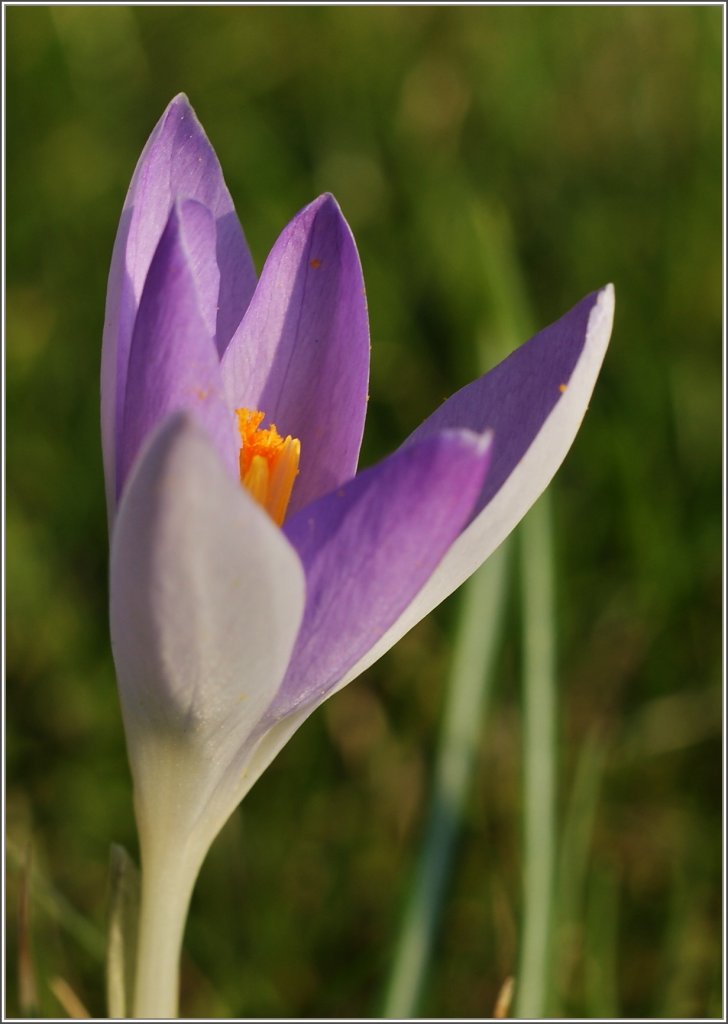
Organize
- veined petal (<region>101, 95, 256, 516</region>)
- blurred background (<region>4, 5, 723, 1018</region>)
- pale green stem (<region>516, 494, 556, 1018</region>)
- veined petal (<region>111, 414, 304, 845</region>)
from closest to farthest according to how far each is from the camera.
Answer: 1. veined petal (<region>111, 414, 304, 845</region>)
2. veined petal (<region>101, 95, 256, 516</region>)
3. pale green stem (<region>516, 494, 556, 1018</region>)
4. blurred background (<region>4, 5, 723, 1018</region>)

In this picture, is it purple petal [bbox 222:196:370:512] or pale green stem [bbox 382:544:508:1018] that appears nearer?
purple petal [bbox 222:196:370:512]

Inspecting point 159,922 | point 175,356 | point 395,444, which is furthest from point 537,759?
point 395,444

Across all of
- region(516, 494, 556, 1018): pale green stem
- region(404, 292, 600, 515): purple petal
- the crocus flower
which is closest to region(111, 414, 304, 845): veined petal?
the crocus flower

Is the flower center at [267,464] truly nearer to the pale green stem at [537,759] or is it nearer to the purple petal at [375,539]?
the purple petal at [375,539]

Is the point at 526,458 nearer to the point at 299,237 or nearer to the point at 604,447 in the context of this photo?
the point at 299,237

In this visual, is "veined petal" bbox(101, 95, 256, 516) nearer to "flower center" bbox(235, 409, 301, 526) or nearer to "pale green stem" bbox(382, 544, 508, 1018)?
"flower center" bbox(235, 409, 301, 526)

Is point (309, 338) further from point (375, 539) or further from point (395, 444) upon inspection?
point (395, 444)

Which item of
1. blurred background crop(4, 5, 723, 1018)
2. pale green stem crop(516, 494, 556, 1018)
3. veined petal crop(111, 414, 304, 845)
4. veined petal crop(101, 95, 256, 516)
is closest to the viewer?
veined petal crop(111, 414, 304, 845)
